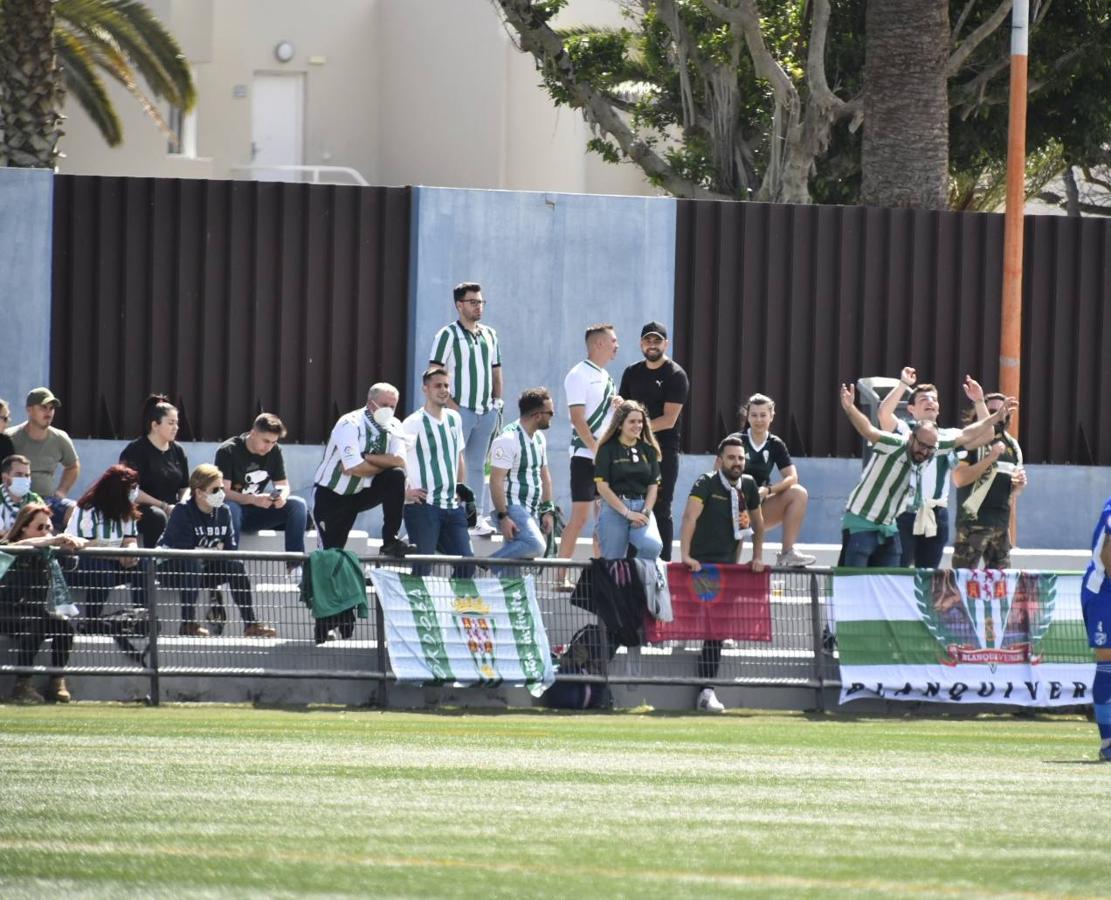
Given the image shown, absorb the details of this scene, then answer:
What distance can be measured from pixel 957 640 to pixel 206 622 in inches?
206

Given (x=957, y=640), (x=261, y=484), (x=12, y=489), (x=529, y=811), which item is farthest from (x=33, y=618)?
(x=957, y=640)

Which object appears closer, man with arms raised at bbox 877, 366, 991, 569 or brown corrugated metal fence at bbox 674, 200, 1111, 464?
man with arms raised at bbox 877, 366, 991, 569

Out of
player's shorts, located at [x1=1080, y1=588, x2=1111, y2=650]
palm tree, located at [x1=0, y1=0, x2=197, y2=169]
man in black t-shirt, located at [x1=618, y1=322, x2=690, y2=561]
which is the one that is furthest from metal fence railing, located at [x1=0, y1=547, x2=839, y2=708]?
palm tree, located at [x1=0, y1=0, x2=197, y2=169]

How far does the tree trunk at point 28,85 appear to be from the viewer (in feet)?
68.9

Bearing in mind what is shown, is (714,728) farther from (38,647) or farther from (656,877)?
(656,877)

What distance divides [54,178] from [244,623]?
6.21 meters

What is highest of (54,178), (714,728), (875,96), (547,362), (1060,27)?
(1060,27)

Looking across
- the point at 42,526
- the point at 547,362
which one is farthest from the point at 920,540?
the point at 42,526

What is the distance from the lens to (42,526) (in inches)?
524

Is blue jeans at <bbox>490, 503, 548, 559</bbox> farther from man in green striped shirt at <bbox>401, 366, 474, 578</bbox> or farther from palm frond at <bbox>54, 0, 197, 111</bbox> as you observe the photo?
palm frond at <bbox>54, 0, 197, 111</bbox>

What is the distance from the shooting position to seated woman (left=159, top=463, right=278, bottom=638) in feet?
42.8

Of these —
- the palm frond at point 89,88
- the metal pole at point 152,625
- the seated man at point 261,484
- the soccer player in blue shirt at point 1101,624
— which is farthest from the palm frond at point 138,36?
the soccer player in blue shirt at point 1101,624

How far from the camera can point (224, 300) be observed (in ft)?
58.7

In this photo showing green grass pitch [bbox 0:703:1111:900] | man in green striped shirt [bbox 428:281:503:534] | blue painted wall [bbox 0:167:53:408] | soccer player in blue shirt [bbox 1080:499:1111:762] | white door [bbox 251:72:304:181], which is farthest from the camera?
white door [bbox 251:72:304:181]
